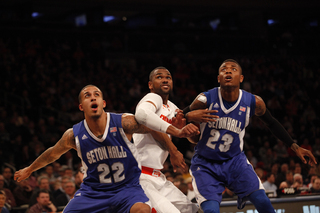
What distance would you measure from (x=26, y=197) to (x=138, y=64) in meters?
9.64

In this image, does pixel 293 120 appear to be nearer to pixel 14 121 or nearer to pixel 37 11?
pixel 14 121

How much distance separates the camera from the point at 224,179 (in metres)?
4.30

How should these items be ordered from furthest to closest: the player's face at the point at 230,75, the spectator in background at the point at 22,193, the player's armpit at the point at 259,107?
the spectator in background at the point at 22,193 → the player's armpit at the point at 259,107 → the player's face at the point at 230,75

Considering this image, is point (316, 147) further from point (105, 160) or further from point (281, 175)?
point (105, 160)

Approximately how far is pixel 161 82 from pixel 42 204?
304 cm

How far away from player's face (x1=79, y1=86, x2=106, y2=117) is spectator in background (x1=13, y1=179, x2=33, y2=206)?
383cm

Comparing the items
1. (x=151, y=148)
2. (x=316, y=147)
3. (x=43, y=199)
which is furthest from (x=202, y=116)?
(x=316, y=147)

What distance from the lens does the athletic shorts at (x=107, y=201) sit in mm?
3908

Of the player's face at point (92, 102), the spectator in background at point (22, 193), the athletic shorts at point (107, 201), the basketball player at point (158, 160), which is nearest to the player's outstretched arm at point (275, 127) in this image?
the basketball player at point (158, 160)

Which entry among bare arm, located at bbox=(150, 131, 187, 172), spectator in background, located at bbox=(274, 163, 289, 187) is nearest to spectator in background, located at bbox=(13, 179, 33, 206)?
bare arm, located at bbox=(150, 131, 187, 172)

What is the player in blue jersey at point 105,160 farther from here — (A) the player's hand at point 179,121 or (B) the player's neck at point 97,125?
(A) the player's hand at point 179,121

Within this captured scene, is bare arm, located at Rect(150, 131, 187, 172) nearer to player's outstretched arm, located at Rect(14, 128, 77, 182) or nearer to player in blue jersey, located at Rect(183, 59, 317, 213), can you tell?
player in blue jersey, located at Rect(183, 59, 317, 213)

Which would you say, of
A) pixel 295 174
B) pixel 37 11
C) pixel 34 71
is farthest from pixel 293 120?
pixel 37 11

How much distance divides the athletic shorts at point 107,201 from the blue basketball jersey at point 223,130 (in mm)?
921
